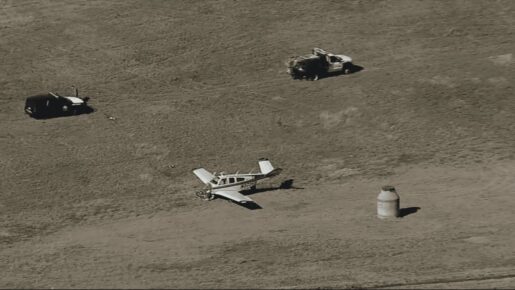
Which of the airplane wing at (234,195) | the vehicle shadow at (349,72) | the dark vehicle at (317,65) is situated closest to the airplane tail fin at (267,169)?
the airplane wing at (234,195)

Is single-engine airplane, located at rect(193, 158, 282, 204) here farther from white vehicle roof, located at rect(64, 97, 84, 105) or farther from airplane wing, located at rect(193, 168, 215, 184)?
white vehicle roof, located at rect(64, 97, 84, 105)

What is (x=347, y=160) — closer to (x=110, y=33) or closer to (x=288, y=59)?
(x=288, y=59)

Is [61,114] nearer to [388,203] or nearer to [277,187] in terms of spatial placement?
[277,187]

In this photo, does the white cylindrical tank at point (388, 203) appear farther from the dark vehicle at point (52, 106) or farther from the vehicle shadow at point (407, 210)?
the dark vehicle at point (52, 106)

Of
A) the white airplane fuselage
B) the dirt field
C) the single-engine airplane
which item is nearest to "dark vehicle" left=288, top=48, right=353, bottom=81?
the dirt field

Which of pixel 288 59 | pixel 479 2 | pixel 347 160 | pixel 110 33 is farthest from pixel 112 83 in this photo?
pixel 479 2

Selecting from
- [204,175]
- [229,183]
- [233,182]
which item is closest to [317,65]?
[204,175]

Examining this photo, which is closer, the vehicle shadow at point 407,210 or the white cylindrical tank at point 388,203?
the white cylindrical tank at point 388,203
